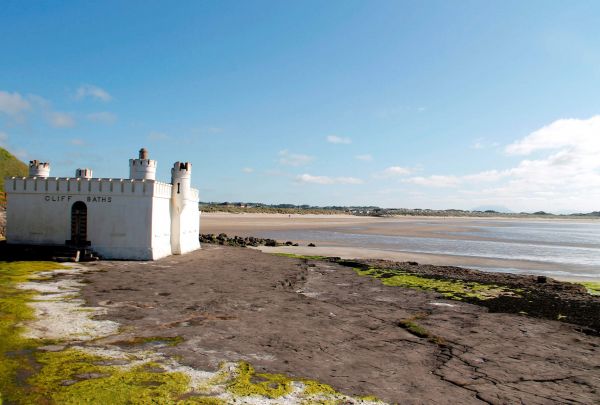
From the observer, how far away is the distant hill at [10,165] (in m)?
60.3

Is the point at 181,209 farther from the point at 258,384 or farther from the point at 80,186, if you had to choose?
the point at 258,384

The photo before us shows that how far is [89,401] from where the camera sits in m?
8.05

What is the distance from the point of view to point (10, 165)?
6262 cm

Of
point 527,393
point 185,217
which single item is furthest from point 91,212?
point 527,393

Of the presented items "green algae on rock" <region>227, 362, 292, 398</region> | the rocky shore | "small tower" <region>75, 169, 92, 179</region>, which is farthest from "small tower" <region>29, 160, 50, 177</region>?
"green algae on rock" <region>227, 362, 292, 398</region>

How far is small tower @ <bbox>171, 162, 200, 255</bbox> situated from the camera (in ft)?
106

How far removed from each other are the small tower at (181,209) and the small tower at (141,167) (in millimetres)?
2021

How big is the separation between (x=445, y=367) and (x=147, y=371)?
7087 millimetres

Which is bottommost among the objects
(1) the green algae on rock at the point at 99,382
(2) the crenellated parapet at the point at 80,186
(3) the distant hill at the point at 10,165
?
(1) the green algae on rock at the point at 99,382

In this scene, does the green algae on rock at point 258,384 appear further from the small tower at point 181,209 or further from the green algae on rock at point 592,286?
the small tower at point 181,209

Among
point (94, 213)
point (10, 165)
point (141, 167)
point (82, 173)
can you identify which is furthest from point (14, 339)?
point (10, 165)


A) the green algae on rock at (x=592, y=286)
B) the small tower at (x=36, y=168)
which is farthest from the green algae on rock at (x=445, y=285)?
the small tower at (x=36, y=168)

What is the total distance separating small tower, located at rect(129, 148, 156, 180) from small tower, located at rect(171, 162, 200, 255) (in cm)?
202

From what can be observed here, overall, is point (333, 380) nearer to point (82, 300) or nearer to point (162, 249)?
point (82, 300)
